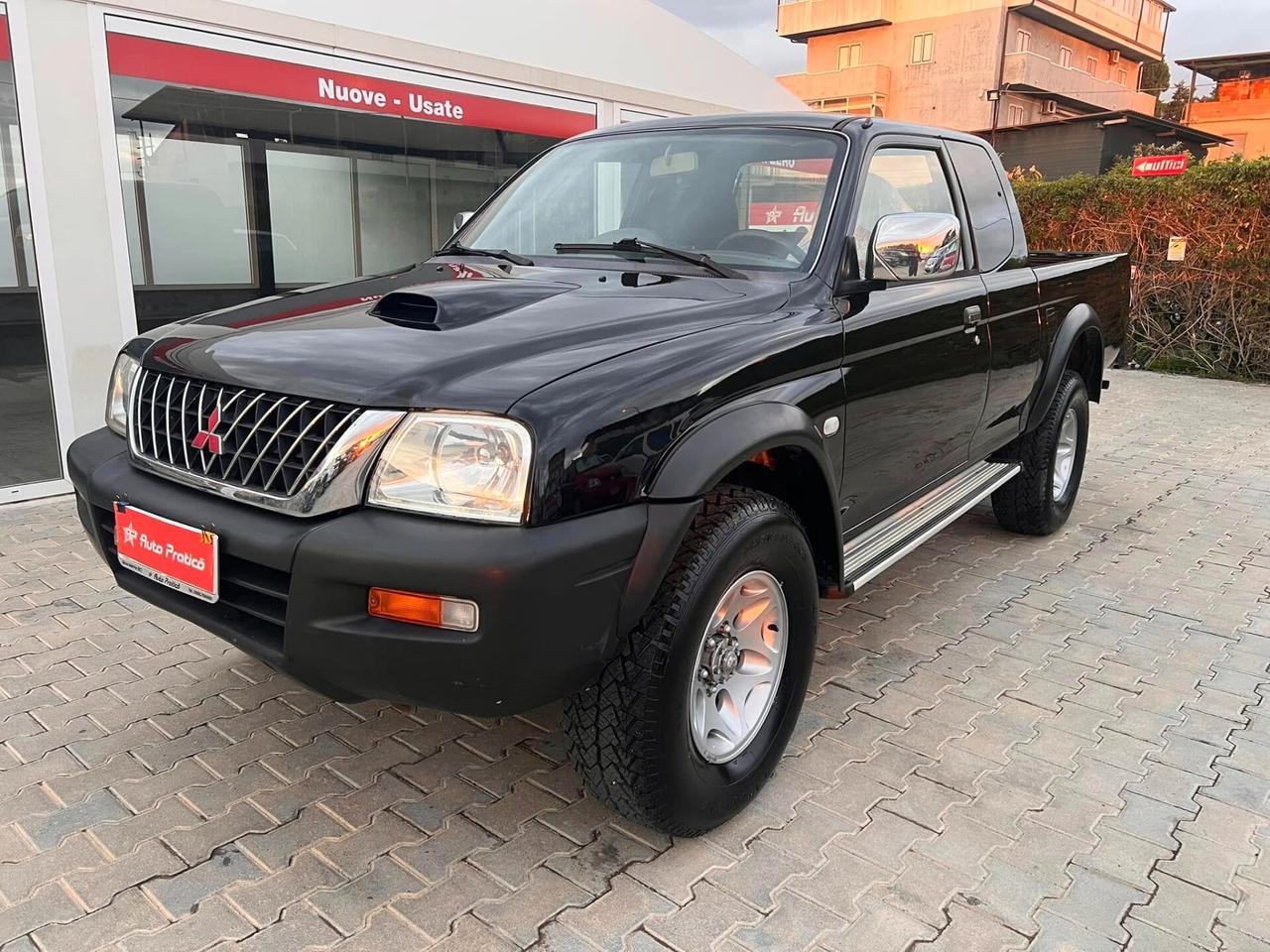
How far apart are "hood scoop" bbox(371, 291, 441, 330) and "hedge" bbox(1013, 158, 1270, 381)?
11.0 m

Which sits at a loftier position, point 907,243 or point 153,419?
point 907,243

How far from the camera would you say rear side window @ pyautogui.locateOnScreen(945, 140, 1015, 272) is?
400 centimetres

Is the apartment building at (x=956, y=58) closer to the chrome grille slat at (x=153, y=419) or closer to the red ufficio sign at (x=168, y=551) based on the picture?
the chrome grille slat at (x=153, y=419)

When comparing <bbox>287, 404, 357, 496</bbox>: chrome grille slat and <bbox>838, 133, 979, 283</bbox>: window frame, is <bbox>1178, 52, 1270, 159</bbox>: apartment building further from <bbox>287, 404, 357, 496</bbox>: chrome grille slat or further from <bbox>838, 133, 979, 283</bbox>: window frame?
<bbox>287, 404, 357, 496</bbox>: chrome grille slat

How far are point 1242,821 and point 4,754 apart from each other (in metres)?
3.50

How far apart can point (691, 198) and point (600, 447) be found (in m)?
1.51

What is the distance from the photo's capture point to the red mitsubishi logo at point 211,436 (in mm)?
2205

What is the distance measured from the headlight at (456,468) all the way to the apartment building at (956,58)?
42.3 metres

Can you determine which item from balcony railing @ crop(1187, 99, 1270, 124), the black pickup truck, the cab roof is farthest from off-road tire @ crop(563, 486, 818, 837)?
balcony railing @ crop(1187, 99, 1270, 124)

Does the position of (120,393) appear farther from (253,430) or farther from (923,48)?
(923,48)

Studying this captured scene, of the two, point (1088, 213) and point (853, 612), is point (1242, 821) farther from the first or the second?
point (1088, 213)

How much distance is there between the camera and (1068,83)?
44.0m

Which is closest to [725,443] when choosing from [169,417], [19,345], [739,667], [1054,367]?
[739,667]

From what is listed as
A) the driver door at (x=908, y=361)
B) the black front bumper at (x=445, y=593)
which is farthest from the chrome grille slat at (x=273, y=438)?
the driver door at (x=908, y=361)
